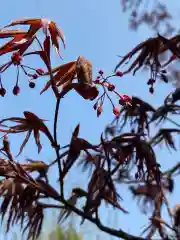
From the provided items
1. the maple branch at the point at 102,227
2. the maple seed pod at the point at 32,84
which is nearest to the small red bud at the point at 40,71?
the maple seed pod at the point at 32,84

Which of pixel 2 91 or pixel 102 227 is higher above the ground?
pixel 2 91

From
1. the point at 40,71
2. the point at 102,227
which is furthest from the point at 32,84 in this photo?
the point at 102,227

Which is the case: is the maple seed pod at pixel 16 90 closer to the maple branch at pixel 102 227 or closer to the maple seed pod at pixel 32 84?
the maple seed pod at pixel 32 84

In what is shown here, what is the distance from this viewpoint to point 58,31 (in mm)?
870

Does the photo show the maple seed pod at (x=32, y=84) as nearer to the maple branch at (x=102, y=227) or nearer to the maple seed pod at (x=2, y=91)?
the maple seed pod at (x=2, y=91)

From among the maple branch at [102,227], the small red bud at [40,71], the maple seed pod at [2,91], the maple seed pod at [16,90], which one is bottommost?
the maple branch at [102,227]

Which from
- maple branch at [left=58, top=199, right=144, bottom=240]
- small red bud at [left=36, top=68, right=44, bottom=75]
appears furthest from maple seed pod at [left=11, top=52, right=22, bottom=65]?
maple branch at [left=58, top=199, right=144, bottom=240]

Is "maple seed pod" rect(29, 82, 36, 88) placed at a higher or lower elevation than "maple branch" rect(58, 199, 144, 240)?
higher

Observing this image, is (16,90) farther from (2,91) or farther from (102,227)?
(102,227)

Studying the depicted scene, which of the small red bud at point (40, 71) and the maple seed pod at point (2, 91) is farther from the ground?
the small red bud at point (40, 71)

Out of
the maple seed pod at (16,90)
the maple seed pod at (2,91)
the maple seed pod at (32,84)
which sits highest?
the maple seed pod at (32,84)

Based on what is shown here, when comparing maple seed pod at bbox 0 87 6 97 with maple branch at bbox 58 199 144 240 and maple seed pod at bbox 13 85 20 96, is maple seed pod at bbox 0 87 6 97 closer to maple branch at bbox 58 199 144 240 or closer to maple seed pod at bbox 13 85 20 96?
maple seed pod at bbox 13 85 20 96

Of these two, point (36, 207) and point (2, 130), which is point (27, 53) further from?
point (36, 207)

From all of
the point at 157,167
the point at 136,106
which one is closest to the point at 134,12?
the point at 136,106
